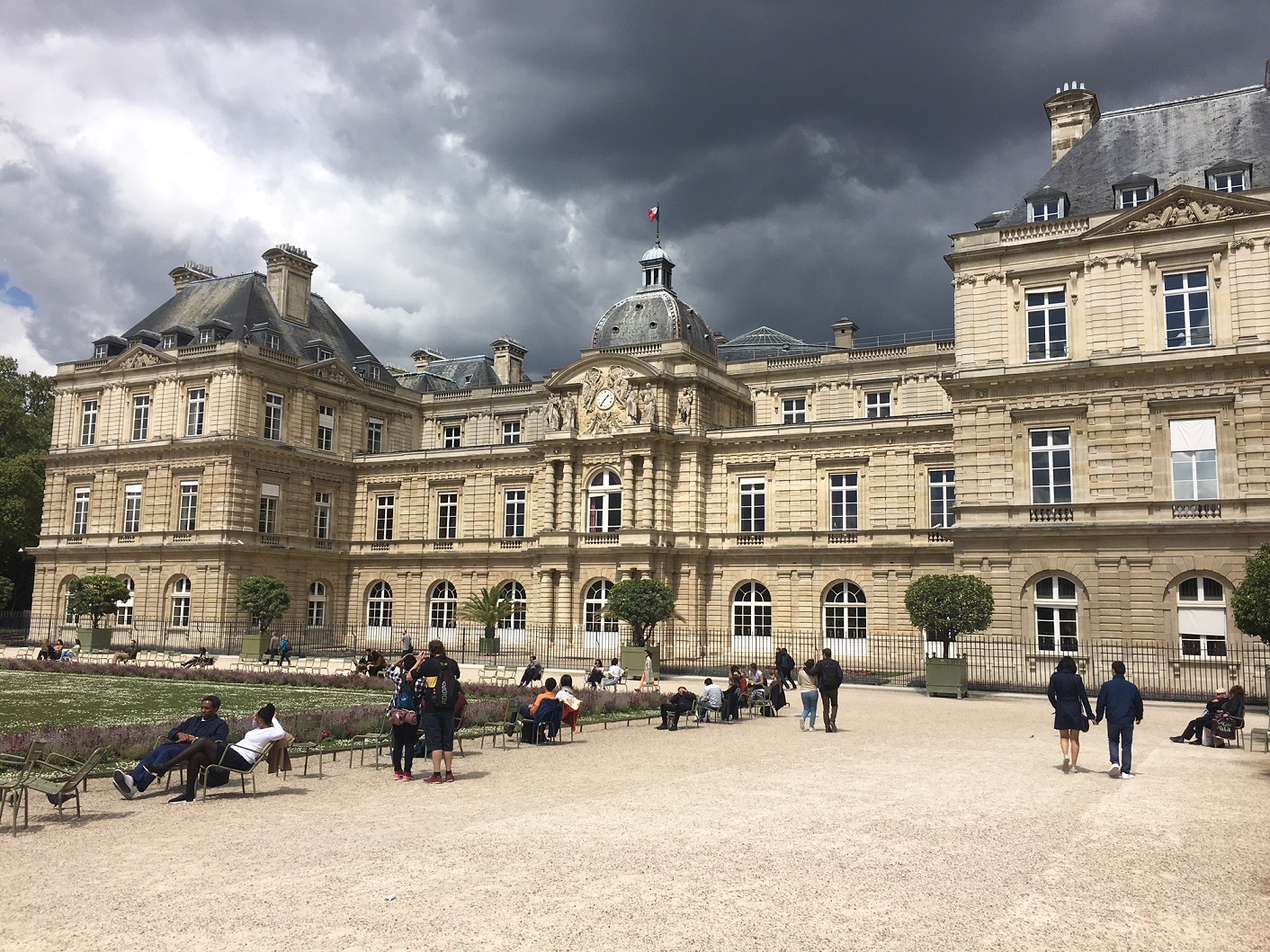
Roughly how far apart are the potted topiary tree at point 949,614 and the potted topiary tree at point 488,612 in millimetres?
19513

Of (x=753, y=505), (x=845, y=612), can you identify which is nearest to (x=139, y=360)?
(x=753, y=505)

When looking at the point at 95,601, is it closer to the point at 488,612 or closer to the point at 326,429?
the point at 326,429

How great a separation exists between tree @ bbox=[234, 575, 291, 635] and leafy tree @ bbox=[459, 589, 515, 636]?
7.48 m

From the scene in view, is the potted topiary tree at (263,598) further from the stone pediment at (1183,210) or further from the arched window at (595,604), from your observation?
the stone pediment at (1183,210)

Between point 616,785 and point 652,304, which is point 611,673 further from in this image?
point 652,304

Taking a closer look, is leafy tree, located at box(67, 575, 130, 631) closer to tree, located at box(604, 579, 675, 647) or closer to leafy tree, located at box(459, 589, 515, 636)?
leafy tree, located at box(459, 589, 515, 636)

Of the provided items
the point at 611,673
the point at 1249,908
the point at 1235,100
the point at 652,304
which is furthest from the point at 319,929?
the point at 652,304

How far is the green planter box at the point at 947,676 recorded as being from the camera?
2766cm

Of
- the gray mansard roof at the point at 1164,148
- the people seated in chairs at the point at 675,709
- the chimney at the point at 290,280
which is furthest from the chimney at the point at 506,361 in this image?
the people seated in chairs at the point at 675,709

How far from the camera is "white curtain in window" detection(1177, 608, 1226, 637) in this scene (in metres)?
28.3

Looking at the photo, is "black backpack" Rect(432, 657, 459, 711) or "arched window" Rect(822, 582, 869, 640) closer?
"black backpack" Rect(432, 657, 459, 711)

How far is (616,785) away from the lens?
13.2 metres

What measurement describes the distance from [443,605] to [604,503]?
10.7 meters

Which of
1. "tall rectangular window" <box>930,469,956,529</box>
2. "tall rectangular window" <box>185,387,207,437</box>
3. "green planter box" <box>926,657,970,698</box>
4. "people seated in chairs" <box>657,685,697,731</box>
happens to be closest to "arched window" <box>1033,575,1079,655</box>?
"green planter box" <box>926,657,970,698</box>
